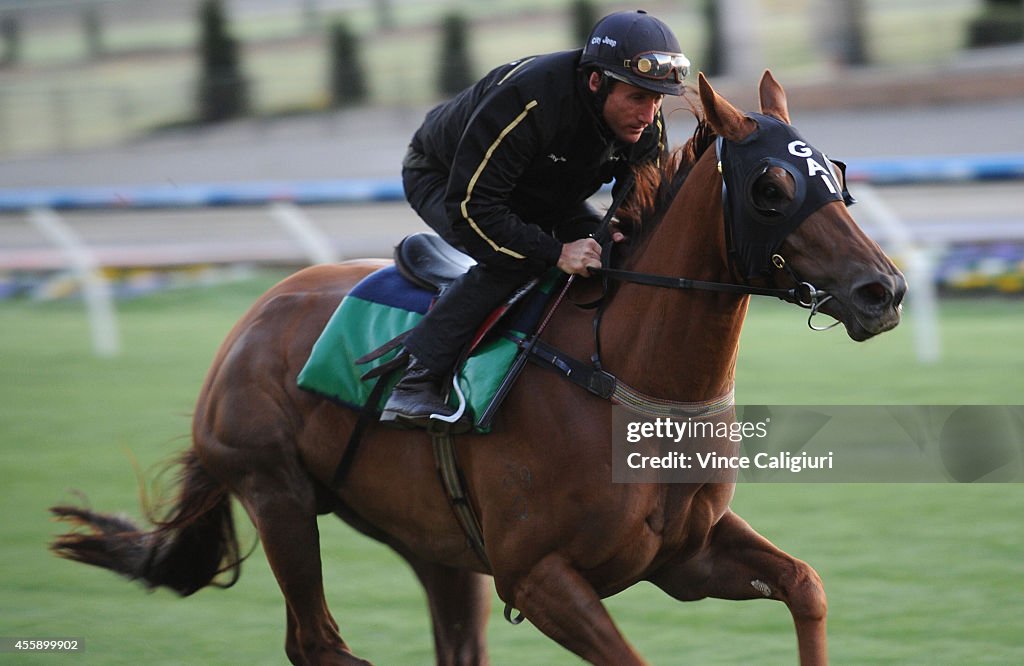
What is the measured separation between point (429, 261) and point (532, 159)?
0.61m

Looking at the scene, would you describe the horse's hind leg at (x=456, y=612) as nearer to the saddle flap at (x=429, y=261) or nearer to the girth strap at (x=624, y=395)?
the saddle flap at (x=429, y=261)

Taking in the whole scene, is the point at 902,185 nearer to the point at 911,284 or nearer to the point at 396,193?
the point at 911,284

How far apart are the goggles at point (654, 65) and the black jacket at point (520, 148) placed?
6.9 inches

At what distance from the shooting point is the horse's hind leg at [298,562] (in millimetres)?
4074

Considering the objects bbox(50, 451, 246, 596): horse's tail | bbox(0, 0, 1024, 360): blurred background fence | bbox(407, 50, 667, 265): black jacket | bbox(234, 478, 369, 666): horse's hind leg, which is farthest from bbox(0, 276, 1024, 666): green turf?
bbox(0, 0, 1024, 360): blurred background fence

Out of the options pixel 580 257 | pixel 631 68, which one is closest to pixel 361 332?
pixel 580 257

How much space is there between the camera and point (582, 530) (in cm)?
339

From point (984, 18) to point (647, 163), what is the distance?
54.3 ft

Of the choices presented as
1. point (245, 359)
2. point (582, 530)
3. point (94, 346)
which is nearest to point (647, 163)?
point (582, 530)

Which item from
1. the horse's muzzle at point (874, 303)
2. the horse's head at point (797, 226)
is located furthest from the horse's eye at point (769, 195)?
the horse's muzzle at point (874, 303)

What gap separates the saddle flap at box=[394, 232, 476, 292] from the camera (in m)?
3.98

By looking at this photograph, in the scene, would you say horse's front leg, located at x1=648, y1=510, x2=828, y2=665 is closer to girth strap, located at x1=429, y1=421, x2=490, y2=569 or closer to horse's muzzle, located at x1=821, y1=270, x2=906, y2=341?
girth strap, located at x1=429, y1=421, x2=490, y2=569

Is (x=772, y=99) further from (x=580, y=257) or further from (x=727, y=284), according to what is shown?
(x=580, y=257)

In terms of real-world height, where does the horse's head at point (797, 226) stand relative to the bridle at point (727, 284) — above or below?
above
